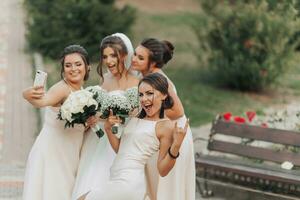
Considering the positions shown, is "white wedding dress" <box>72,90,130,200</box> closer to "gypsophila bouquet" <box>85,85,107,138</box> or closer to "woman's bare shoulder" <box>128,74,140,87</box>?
"gypsophila bouquet" <box>85,85,107,138</box>

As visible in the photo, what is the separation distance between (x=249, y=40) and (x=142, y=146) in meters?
8.77

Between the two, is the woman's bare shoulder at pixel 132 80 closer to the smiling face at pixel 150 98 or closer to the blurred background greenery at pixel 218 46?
the smiling face at pixel 150 98

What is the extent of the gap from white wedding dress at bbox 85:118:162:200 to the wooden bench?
262 cm

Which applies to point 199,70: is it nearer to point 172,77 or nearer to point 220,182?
point 172,77

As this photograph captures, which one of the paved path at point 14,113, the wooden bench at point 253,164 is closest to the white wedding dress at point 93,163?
the paved path at point 14,113

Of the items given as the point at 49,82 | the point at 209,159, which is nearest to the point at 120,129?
the point at 209,159

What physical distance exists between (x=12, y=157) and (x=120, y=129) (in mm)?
4665

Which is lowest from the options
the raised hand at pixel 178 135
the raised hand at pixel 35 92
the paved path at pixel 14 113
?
the paved path at pixel 14 113

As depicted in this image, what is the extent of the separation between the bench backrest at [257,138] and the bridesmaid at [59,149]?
8.97ft

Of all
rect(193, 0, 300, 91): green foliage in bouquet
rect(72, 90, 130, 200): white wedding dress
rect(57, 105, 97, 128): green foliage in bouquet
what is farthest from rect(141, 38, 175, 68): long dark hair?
rect(193, 0, 300, 91): green foliage in bouquet

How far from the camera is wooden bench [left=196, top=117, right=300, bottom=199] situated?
29.7 feet

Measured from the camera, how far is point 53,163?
23.9 ft

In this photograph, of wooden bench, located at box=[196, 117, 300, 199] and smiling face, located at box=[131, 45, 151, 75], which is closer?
smiling face, located at box=[131, 45, 151, 75]

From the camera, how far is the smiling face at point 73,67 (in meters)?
7.12
